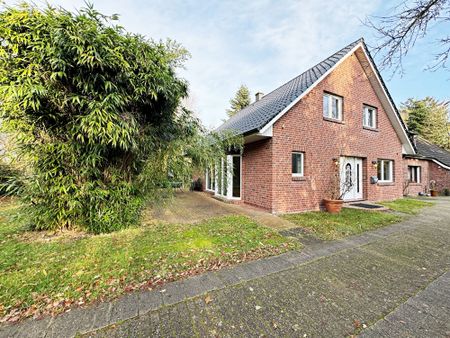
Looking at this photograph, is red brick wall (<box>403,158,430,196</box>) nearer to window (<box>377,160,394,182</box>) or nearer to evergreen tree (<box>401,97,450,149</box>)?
window (<box>377,160,394,182</box>)

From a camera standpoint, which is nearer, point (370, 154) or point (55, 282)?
point (55, 282)

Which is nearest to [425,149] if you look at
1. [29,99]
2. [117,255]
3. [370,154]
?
[370,154]

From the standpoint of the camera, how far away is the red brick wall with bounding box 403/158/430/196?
1302 cm

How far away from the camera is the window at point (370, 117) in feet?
31.5

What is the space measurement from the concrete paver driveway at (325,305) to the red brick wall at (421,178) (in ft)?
41.3

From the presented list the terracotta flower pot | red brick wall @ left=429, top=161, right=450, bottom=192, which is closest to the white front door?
the terracotta flower pot

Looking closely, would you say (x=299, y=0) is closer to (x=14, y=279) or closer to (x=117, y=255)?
(x=117, y=255)

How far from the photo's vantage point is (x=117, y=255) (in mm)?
3391

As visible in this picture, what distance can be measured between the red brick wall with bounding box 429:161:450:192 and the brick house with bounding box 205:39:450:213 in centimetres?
641

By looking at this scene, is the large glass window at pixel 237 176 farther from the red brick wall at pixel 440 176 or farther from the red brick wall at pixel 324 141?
the red brick wall at pixel 440 176


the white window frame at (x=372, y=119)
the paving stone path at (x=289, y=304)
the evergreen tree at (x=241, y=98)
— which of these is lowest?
the paving stone path at (x=289, y=304)

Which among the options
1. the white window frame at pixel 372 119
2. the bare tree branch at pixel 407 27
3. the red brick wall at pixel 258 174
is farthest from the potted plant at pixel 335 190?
the bare tree branch at pixel 407 27

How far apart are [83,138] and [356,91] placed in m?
10.6

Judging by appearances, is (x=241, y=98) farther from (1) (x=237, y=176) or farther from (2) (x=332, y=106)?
(1) (x=237, y=176)
